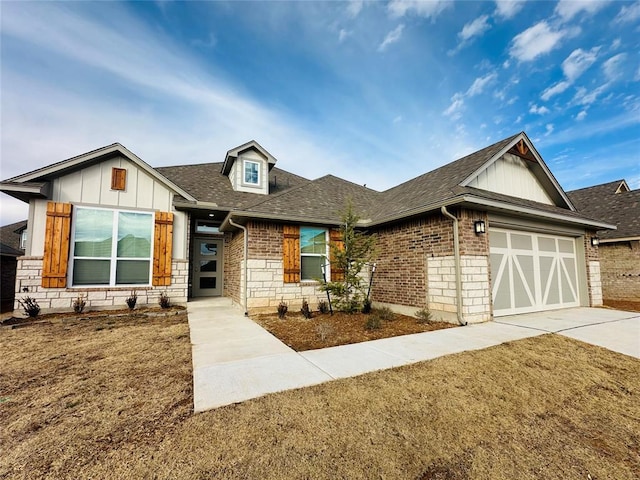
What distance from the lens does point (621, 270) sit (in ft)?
36.9

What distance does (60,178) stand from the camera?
7.50 meters

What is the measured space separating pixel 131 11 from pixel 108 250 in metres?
6.87

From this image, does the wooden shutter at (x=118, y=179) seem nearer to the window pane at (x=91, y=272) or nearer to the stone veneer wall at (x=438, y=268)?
the window pane at (x=91, y=272)

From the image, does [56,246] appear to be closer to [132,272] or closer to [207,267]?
[132,272]

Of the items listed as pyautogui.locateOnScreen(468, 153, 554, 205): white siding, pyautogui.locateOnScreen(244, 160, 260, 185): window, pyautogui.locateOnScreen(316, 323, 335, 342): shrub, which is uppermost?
pyautogui.locateOnScreen(244, 160, 260, 185): window

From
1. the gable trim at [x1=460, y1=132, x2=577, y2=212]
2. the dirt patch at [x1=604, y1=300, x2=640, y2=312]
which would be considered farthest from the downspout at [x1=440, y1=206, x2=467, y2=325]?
the dirt patch at [x1=604, y1=300, x2=640, y2=312]

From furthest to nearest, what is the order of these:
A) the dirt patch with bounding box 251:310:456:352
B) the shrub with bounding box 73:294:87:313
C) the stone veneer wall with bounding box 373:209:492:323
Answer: the shrub with bounding box 73:294:87:313
the stone veneer wall with bounding box 373:209:492:323
the dirt patch with bounding box 251:310:456:352

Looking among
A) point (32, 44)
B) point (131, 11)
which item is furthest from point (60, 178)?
point (131, 11)

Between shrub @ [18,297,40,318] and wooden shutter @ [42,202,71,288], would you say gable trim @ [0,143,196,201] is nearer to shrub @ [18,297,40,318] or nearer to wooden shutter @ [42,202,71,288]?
wooden shutter @ [42,202,71,288]

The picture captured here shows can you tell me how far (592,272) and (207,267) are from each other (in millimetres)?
14503

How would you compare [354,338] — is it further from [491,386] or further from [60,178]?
[60,178]

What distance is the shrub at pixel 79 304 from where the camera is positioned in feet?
23.4

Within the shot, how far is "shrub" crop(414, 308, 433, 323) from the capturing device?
6578 mm

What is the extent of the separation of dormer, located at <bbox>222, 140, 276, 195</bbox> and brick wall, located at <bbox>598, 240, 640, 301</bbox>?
50.8 ft
